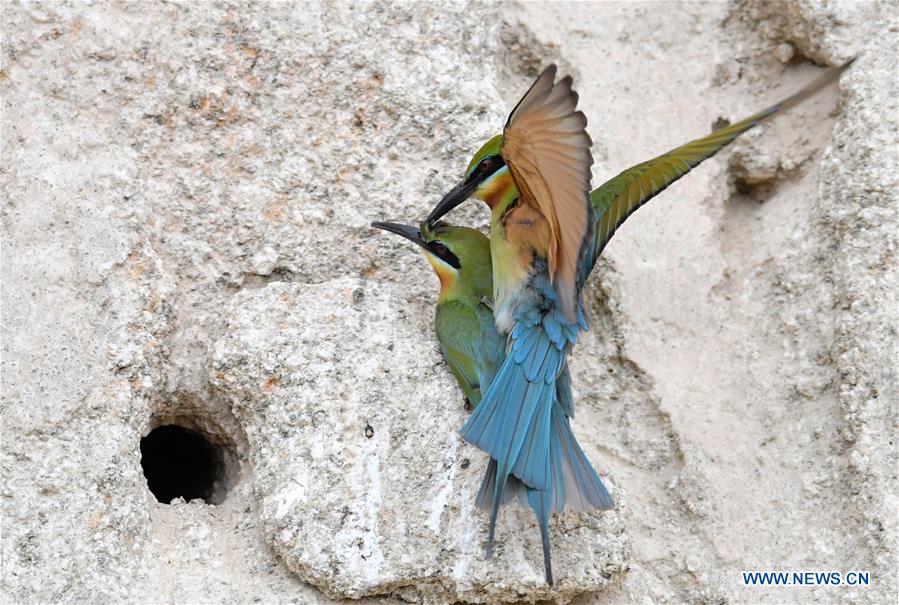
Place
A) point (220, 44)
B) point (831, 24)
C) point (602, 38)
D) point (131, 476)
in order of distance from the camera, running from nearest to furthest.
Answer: point (131, 476) → point (220, 44) → point (831, 24) → point (602, 38)

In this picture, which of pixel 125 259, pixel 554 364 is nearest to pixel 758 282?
pixel 554 364

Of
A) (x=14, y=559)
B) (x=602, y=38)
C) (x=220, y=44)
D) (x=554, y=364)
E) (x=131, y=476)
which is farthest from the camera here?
(x=602, y=38)

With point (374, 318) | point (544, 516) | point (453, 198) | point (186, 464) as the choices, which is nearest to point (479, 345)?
point (374, 318)

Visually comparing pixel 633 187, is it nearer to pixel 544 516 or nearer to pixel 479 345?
pixel 479 345

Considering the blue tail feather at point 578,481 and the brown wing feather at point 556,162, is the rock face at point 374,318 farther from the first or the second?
the brown wing feather at point 556,162

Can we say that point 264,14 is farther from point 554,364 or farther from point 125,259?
point 554,364

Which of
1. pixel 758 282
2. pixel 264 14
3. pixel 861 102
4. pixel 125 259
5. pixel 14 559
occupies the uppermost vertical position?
pixel 861 102
